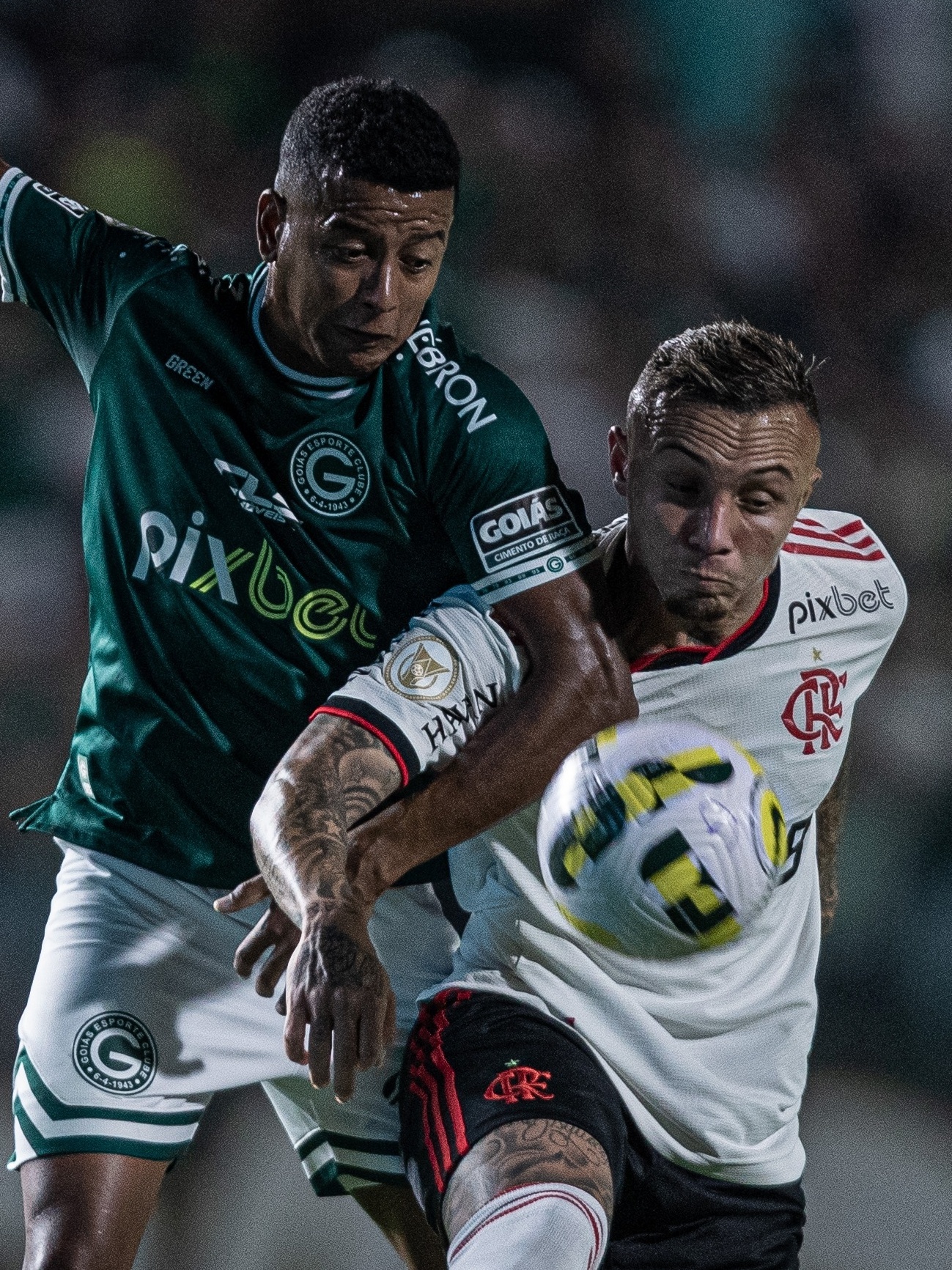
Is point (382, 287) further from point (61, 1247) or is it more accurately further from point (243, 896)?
point (61, 1247)

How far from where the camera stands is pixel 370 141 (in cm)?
159

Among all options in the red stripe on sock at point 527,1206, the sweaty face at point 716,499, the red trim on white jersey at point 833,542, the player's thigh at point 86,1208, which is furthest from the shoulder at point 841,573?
the player's thigh at point 86,1208

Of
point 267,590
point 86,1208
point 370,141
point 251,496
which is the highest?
point 370,141

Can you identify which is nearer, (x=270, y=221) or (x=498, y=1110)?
(x=498, y=1110)

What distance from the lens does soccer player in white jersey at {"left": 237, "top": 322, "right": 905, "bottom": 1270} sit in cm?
153

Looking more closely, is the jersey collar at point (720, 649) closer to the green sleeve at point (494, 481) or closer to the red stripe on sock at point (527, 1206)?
the green sleeve at point (494, 481)

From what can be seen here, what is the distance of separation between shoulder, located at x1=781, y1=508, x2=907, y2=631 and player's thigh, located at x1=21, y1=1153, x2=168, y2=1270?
109cm

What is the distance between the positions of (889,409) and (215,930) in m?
1.71

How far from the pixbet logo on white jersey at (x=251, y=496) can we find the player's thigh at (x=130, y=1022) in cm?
50

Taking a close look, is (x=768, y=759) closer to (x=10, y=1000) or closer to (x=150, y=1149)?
(x=150, y=1149)

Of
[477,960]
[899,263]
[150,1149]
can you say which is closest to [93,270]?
[477,960]

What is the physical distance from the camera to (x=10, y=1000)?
2645 mm

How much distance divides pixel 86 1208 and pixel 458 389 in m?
1.08

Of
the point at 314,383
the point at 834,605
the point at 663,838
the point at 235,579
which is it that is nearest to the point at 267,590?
the point at 235,579
